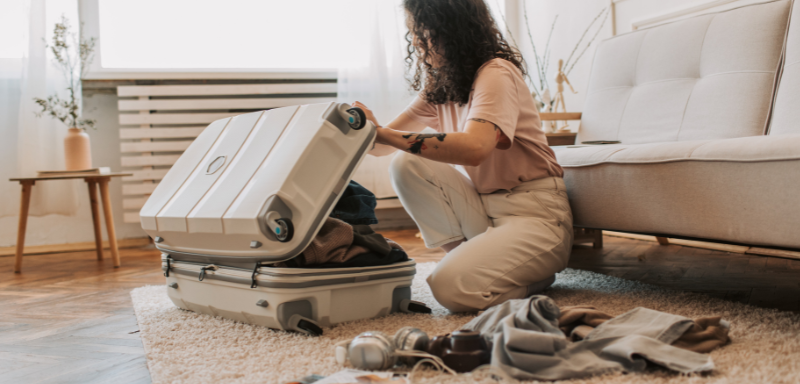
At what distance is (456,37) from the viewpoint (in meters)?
1.37

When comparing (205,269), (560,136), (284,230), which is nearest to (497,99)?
(284,230)

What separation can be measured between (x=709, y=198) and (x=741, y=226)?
0.27ft

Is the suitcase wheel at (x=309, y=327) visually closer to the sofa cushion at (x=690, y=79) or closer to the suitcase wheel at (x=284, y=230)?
the suitcase wheel at (x=284, y=230)

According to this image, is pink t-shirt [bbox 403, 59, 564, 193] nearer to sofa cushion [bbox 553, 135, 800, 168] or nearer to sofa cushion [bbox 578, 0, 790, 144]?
sofa cushion [bbox 553, 135, 800, 168]

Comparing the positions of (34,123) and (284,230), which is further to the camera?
(34,123)

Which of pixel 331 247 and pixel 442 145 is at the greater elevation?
pixel 442 145

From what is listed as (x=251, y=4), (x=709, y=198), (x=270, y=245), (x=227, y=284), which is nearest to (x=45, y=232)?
(x=251, y=4)

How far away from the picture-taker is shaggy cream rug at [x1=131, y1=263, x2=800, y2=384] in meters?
0.84

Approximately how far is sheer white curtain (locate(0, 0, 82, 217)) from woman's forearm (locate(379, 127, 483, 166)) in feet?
7.34

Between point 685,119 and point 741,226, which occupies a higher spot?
point 685,119

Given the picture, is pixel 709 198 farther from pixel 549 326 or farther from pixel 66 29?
pixel 66 29

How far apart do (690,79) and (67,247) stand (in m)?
2.90

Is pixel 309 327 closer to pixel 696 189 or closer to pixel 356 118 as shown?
pixel 356 118

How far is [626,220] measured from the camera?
134 cm
